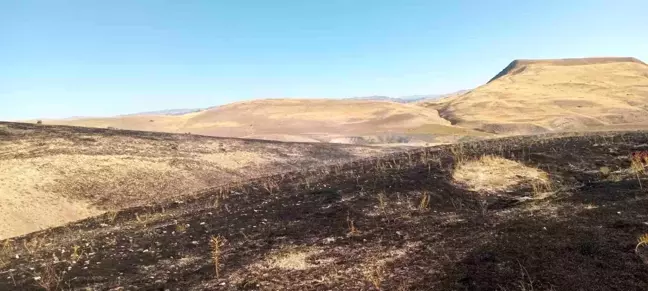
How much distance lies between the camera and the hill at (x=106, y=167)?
1833cm

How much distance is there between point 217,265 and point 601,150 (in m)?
16.9

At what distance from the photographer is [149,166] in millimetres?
24984

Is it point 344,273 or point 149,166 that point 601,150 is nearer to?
point 344,273

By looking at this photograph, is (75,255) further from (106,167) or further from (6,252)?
(106,167)

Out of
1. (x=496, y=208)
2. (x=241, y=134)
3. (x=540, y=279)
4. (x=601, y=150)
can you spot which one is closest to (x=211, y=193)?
(x=496, y=208)

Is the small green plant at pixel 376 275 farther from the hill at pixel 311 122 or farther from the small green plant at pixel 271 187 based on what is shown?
the hill at pixel 311 122

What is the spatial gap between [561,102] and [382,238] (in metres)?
80.7

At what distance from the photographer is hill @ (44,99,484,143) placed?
5812cm

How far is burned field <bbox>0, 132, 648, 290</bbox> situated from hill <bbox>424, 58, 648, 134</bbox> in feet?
146

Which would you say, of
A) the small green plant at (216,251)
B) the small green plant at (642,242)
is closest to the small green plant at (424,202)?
the small green plant at (642,242)

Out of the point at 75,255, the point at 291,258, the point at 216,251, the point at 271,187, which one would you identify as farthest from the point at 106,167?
the point at 291,258

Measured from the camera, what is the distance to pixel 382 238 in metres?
10.0

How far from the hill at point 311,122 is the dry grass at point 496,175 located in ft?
114

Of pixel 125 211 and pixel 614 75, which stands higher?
pixel 614 75
